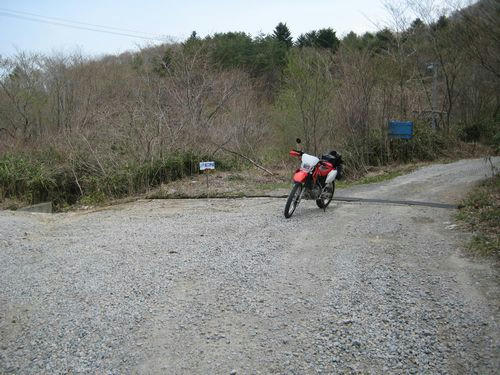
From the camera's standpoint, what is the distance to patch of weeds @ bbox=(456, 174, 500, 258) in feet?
17.0

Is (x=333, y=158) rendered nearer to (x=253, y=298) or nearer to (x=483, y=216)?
(x=483, y=216)

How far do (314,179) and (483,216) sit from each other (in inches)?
101

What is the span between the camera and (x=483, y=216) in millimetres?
6246

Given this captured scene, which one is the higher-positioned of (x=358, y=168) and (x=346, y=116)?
(x=346, y=116)

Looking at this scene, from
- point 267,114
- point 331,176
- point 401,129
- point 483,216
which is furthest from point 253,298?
point 267,114

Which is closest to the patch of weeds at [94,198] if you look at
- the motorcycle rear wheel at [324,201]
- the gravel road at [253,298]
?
the gravel road at [253,298]

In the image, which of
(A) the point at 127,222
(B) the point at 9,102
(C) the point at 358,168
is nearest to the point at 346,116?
(C) the point at 358,168

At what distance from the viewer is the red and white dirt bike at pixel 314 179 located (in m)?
6.95

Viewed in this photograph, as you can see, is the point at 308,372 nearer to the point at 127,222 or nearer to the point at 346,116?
the point at 127,222

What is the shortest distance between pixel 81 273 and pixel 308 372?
3.14 m

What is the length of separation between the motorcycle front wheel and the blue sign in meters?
6.49

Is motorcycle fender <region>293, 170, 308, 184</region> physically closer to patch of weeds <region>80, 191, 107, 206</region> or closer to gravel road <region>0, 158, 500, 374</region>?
gravel road <region>0, 158, 500, 374</region>

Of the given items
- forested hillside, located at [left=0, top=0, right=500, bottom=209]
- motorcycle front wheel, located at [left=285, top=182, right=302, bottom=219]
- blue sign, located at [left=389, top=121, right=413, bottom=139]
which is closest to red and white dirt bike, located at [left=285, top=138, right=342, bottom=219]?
motorcycle front wheel, located at [left=285, top=182, right=302, bottom=219]

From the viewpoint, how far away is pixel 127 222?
25.1ft
